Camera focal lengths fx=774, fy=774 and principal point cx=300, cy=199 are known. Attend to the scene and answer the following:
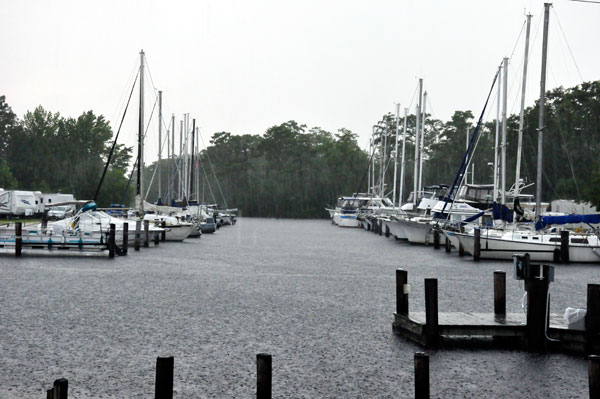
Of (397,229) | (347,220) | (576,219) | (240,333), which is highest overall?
(576,219)

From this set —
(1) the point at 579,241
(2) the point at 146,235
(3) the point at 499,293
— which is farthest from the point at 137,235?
(3) the point at 499,293

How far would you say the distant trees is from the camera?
10831 centimetres

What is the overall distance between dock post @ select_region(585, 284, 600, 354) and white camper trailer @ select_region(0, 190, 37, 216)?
6909 centimetres

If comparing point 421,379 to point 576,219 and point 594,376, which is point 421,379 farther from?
point 576,219

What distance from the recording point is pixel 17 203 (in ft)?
255

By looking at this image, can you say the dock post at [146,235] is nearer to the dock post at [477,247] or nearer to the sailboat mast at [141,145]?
the sailboat mast at [141,145]

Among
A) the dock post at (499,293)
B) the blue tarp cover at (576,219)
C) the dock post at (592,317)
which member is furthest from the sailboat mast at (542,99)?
the dock post at (592,317)

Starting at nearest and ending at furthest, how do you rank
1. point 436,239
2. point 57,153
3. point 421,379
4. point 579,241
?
point 421,379, point 579,241, point 436,239, point 57,153

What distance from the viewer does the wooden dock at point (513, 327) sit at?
601 inches

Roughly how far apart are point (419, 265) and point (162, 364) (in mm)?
31080

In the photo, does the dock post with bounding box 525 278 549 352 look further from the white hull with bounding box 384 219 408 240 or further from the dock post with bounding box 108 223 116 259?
the white hull with bounding box 384 219 408 240

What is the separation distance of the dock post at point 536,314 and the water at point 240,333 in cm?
37

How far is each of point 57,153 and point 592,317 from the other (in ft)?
372

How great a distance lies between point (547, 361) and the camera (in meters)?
15.1
